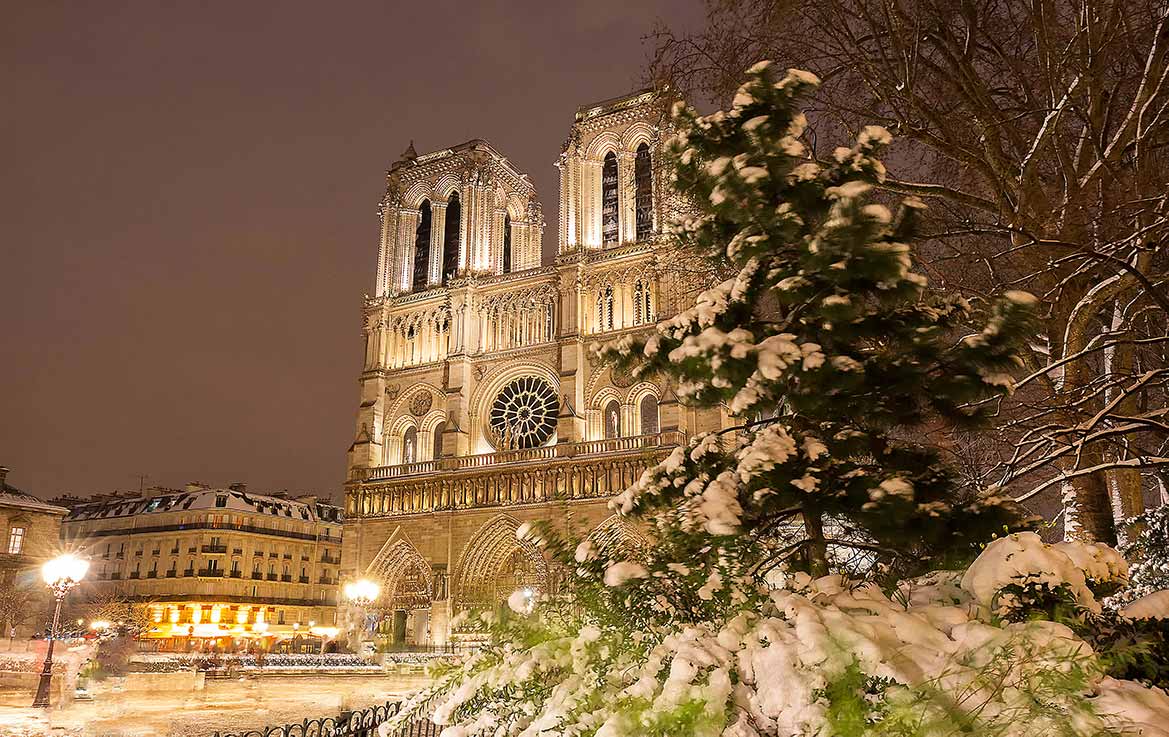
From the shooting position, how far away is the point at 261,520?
44.4m

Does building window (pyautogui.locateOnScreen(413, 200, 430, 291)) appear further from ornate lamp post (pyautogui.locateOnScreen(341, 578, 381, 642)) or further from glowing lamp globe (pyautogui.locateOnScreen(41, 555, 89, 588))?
glowing lamp globe (pyautogui.locateOnScreen(41, 555, 89, 588))

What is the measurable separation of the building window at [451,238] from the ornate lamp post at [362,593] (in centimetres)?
1160

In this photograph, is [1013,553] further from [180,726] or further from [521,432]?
[521,432]

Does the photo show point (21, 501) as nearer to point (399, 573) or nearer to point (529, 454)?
point (399, 573)

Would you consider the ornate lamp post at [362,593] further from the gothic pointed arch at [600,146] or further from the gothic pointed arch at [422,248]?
the gothic pointed arch at [600,146]

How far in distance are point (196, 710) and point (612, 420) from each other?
1820cm

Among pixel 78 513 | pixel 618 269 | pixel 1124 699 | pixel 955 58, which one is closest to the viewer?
pixel 1124 699

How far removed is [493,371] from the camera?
99.1 feet

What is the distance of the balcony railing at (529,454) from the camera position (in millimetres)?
25828

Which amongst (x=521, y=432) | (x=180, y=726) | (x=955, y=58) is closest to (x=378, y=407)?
(x=521, y=432)

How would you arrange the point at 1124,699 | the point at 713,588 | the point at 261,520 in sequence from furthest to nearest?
the point at 261,520 < the point at 713,588 < the point at 1124,699

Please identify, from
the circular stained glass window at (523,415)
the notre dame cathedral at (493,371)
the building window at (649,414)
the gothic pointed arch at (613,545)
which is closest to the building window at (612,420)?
the notre dame cathedral at (493,371)

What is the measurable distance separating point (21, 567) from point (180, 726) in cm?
2523

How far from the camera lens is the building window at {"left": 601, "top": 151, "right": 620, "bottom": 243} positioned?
30.1 m
